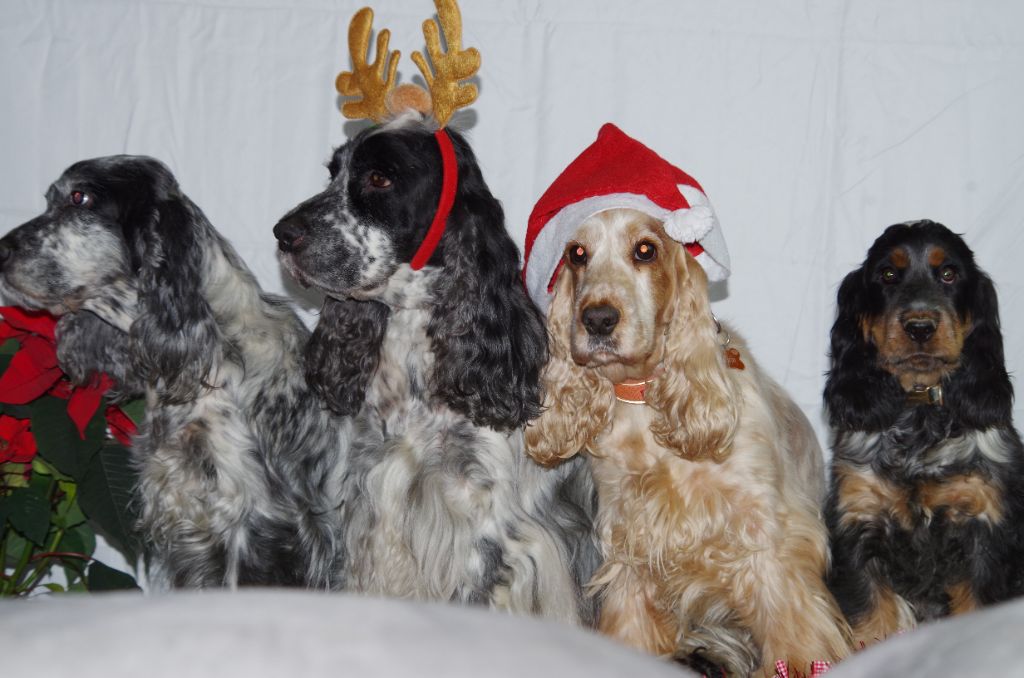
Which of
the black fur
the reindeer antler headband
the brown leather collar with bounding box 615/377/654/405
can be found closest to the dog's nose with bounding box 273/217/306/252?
the black fur

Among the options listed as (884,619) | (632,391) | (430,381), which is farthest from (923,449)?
(430,381)

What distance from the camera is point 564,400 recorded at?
3354mm

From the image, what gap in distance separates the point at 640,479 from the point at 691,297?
1.94ft

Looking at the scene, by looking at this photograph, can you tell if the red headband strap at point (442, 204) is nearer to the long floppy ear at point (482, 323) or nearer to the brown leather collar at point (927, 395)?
the long floppy ear at point (482, 323)

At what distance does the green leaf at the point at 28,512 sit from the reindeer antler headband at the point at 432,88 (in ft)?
5.16

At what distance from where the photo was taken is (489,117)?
454cm

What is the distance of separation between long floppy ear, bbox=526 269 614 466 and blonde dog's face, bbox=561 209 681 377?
0.22ft

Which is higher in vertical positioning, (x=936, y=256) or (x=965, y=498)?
(x=936, y=256)

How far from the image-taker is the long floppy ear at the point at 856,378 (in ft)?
11.5

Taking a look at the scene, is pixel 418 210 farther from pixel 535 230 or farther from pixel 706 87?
pixel 706 87

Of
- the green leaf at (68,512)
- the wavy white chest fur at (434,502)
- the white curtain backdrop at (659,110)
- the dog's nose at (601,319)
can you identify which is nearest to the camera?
the dog's nose at (601,319)

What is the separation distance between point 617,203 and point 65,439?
6.43 feet

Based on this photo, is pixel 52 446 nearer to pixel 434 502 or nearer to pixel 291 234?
pixel 291 234

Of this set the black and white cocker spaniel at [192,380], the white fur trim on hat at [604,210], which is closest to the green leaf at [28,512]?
the black and white cocker spaniel at [192,380]
